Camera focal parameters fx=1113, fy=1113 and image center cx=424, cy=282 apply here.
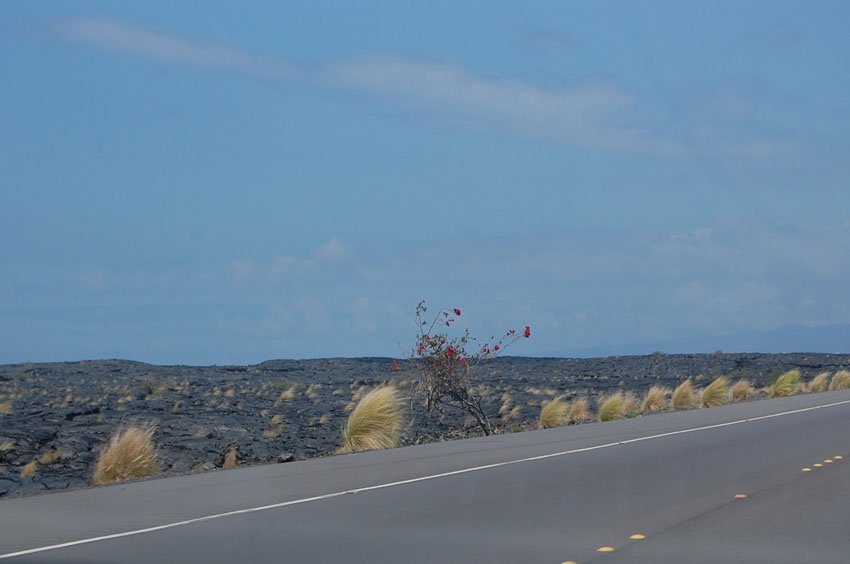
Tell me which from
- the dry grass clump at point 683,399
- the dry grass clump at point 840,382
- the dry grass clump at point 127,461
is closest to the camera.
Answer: the dry grass clump at point 127,461

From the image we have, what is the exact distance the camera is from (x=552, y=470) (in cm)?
1596

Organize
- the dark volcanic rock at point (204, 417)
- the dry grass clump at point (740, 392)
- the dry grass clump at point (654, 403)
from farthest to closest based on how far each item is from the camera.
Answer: the dry grass clump at point (740, 392) → the dry grass clump at point (654, 403) → the dark volcanic rock at point (204, 417)

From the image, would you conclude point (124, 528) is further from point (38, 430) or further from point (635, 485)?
point (38, 430)

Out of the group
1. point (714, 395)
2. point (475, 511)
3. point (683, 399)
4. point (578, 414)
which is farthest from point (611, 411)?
point (475, 511)

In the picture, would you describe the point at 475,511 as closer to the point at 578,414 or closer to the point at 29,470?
the point at 29,470

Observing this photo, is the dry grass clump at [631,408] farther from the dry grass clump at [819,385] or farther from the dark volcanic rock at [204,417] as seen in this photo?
the dry grass clump at [819,385]

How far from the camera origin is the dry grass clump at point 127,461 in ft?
53.6

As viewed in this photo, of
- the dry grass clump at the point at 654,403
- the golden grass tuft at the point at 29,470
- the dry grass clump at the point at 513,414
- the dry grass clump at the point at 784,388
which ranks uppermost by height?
the dry grass clump at the point at 784,388

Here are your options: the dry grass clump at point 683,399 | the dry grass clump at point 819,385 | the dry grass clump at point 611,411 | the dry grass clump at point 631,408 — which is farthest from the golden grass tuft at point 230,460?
the dry grass clump at point 819,385

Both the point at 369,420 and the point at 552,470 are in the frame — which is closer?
the point at 552,470

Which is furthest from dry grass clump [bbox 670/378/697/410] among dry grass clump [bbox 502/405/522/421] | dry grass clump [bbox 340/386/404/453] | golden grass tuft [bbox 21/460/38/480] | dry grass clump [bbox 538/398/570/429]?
golden grass tuft [bbox 21/460/38/480]

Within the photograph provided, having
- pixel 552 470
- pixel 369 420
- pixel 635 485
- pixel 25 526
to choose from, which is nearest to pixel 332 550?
pixel 25 526

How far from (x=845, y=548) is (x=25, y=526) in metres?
7.84

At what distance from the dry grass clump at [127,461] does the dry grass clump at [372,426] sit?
472cm
